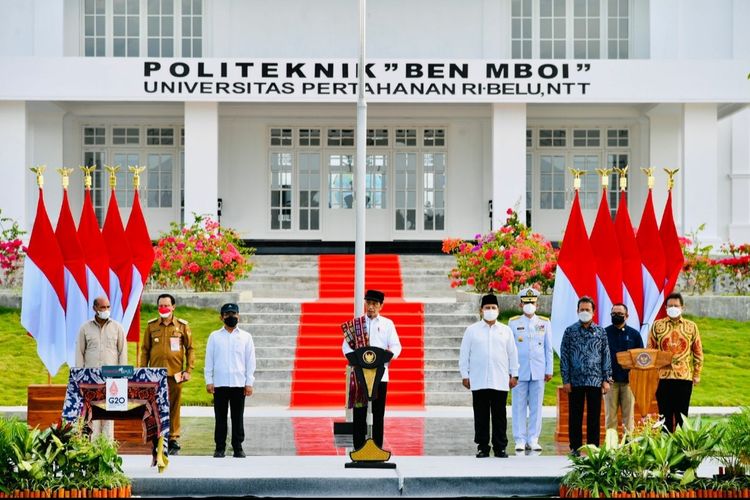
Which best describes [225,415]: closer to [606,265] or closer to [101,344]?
[101,344]

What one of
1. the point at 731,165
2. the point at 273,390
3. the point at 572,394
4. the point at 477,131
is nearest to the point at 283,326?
the point at 273,390

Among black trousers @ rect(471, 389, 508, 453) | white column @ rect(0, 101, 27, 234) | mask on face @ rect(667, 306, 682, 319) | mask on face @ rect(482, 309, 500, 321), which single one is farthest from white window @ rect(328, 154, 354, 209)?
black trousers @ rect(471, 389, 508, 453)

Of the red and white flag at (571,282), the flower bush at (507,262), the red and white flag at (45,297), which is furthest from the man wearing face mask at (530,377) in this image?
the flower bush at (507,262)

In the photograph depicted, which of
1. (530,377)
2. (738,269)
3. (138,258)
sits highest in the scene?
(138,258)

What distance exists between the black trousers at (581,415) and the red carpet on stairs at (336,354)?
19.3 feet

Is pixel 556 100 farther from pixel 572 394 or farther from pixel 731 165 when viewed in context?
pixel 572 394

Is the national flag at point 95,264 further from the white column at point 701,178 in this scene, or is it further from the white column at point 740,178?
the white column at point 740,178

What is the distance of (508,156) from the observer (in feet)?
93.0

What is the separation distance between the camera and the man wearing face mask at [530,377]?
47.4 ft

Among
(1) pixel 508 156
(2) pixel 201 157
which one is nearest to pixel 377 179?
(1) pixel 508 156

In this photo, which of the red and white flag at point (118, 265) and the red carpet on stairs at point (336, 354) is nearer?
the red and white flag at point (118, 265)

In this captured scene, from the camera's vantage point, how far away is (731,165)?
31.1 metres

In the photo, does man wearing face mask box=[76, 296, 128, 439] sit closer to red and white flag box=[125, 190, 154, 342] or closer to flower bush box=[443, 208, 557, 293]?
red and white flag box=[125, 190, 154, 342]

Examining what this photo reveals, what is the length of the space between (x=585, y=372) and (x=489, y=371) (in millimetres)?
1077
